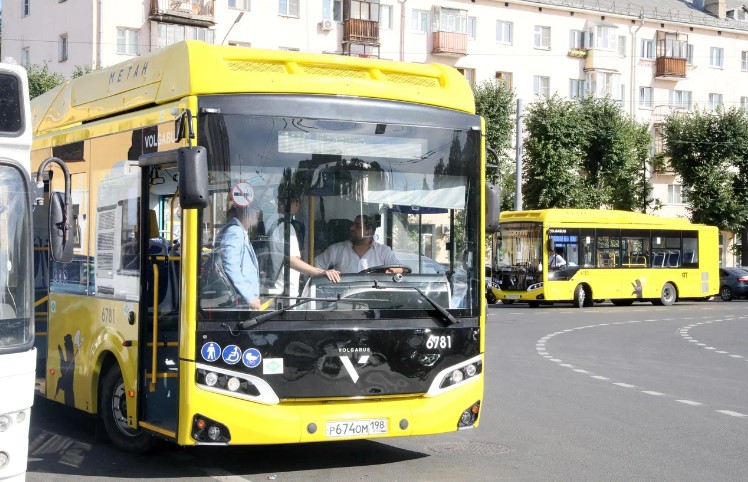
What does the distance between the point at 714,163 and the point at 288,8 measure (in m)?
23.3

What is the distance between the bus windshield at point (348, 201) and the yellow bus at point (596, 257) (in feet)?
98.2

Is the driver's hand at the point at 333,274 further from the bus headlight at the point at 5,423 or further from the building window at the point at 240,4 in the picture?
the building window at the point at 240,4

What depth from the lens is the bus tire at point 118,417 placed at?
368 inches

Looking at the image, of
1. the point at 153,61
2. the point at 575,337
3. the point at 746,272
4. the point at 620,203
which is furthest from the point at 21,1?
the point at 153,61

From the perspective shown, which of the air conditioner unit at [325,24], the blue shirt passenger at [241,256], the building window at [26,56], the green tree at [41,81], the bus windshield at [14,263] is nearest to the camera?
the bus windshield at [14,263]

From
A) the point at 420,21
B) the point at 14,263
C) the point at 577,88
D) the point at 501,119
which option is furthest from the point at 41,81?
the point at 14,263

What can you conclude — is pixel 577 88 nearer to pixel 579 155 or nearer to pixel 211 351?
pixel 579 155

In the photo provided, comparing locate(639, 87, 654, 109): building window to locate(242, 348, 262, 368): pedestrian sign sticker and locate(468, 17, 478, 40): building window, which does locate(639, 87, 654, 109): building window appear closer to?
locate(468, 17, 478, 40): building window

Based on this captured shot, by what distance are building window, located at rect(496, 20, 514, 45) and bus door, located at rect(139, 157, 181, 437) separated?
188 feet

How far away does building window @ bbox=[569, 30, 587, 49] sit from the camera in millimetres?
67688

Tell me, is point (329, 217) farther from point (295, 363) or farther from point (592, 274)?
point (592, 274)

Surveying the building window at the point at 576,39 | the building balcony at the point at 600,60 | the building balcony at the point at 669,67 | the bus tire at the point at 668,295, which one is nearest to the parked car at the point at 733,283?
the bus tire at the point at 668,295

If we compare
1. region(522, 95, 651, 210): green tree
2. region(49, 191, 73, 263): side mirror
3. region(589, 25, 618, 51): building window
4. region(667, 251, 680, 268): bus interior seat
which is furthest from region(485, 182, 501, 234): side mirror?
region(589, 25, 618, 51): building window

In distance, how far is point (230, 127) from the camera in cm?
834
